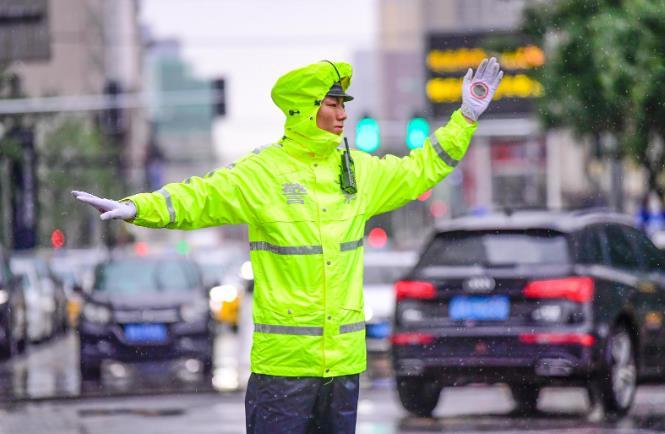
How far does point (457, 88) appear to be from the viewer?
4075cm

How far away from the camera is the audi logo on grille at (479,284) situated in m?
11.7

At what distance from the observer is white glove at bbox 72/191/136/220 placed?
19.9 feet

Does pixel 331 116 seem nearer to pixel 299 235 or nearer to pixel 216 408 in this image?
pixel 299 235

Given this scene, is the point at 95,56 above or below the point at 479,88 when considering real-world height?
above

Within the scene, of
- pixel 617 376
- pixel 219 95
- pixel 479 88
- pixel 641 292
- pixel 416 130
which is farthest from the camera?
pixel 219 95

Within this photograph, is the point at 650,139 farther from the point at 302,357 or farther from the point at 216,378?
the point at 302,357

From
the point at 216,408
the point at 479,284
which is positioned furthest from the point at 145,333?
the point at 479,284

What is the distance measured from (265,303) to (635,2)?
14.7 m

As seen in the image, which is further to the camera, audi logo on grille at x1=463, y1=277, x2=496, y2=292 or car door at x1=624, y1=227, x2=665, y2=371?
car door at x1=624, y1=227, x2=665, y2=371

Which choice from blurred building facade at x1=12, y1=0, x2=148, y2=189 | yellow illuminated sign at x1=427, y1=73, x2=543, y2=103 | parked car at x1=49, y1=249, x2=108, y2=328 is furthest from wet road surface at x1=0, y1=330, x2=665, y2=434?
blurred building facade at x1=12, y1=0, x2=148, y2=189

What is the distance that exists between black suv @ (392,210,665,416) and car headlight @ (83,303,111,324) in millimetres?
6843

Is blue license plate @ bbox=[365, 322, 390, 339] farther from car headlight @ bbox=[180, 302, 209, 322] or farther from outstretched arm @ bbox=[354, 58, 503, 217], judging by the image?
outstretched arm @ bbox=[354, 58, 503, 217]

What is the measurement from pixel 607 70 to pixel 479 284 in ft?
32.5

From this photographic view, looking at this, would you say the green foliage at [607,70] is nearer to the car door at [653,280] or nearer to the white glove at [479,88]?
the car door at [653,280]
